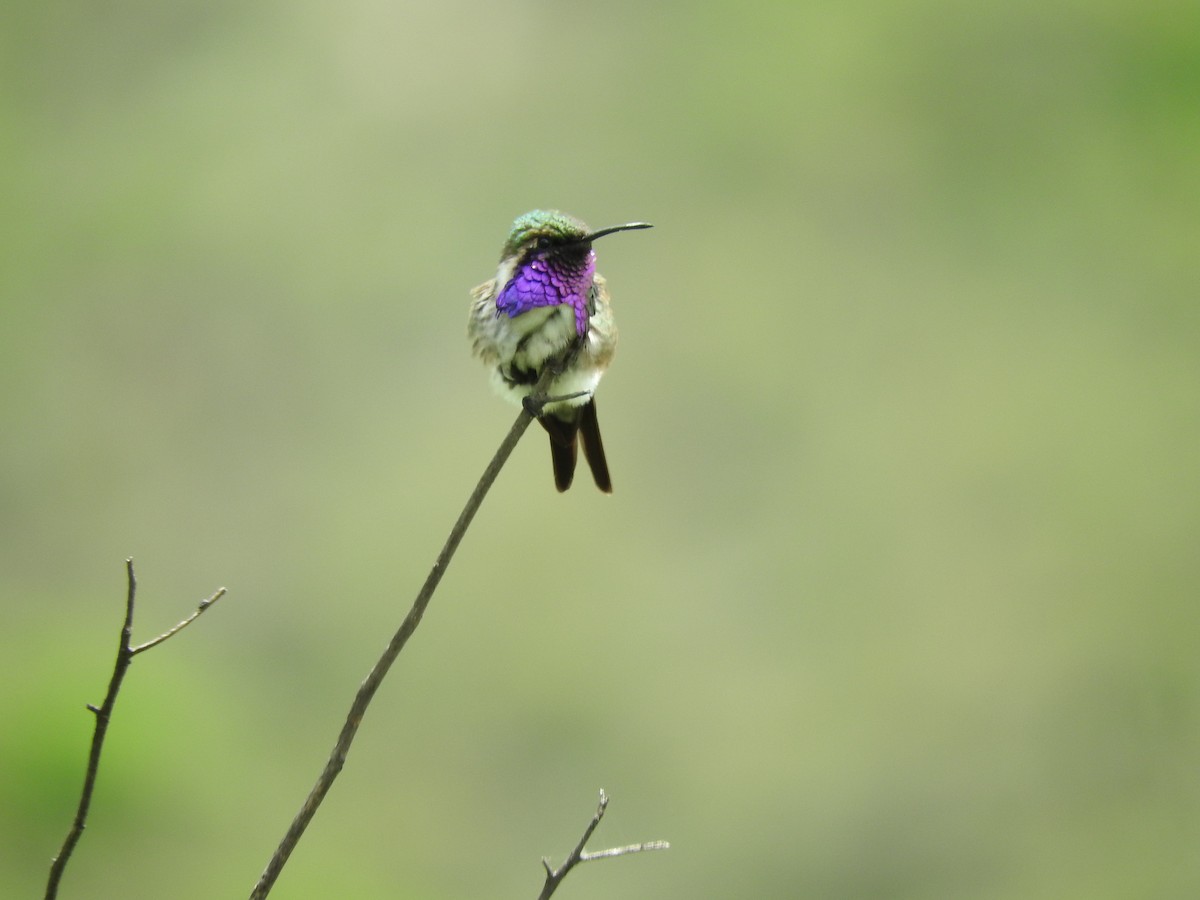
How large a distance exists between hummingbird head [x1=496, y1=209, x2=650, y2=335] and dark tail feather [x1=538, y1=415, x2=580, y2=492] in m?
0.22

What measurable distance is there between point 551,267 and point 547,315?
2.3 inches

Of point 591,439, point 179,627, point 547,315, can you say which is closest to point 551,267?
point 547,315

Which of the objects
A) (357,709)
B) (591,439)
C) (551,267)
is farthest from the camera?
(591,439)

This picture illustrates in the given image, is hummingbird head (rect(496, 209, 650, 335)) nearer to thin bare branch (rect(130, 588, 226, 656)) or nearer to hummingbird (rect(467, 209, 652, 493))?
hummingbird (rect(467, 209, 652, 493))

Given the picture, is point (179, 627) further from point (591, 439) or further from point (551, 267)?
point (591, 439)

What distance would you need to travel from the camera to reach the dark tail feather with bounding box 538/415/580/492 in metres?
1.55

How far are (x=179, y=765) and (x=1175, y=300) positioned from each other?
10.8 ft

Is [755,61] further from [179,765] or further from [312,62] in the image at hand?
[179,765]

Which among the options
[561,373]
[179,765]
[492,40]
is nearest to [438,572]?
[561,373]

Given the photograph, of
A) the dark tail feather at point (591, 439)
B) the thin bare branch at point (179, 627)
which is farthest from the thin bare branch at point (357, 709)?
the dark tail feather at point (591, 439)

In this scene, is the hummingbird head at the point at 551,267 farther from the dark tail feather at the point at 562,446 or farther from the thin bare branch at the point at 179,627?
the thin bare branch at the point at 179,627

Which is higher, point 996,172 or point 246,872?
point 996,172

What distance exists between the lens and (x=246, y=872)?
3.07 meters

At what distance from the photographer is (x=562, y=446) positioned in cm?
157
